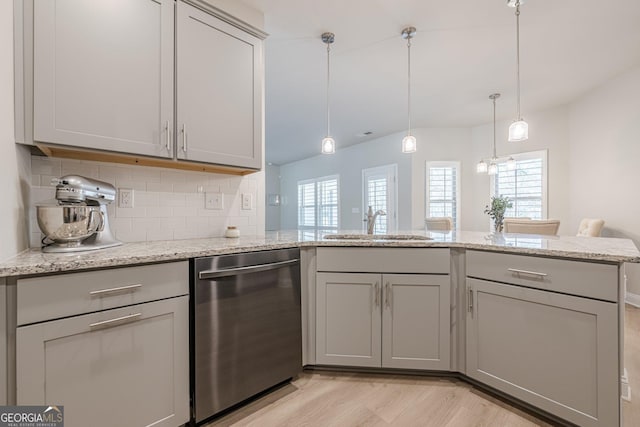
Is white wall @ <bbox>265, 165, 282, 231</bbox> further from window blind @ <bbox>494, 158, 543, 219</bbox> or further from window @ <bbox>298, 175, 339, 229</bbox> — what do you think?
window blind @ <bbox>494, 158, 543, 219</bbox>

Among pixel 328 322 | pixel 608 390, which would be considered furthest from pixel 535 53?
pixel 328 322

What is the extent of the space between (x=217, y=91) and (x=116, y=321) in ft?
4.46

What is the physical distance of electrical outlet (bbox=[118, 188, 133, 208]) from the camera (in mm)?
1743

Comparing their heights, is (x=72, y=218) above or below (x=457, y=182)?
below

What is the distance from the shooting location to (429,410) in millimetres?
1584

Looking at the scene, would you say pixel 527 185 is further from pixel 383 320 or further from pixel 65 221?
pixel 65 221

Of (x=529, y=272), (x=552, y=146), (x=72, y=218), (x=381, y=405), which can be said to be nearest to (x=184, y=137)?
(x=72, y=218)

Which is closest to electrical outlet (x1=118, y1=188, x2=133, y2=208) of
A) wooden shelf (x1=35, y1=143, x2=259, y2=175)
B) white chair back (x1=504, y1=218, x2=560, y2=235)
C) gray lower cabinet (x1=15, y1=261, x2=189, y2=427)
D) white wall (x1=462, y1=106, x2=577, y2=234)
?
wooden shelf (x1=35, y1=143, x2=259, y2=175)

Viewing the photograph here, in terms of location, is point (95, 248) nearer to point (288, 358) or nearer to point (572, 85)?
point (288, 358)

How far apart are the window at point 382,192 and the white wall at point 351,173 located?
0.40ft

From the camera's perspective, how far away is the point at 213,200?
211 centimetres

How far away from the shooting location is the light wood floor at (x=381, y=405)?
1500 mm

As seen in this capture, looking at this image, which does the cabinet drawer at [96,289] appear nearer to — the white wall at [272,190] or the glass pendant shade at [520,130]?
the glass pendant shade at [520,130]

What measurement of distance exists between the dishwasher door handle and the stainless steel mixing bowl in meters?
0.55
